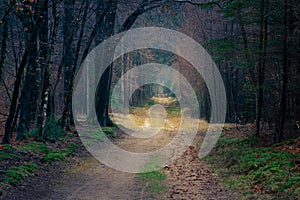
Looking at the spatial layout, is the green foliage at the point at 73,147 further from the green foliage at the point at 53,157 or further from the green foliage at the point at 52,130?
the green foliage at the point at 53,157

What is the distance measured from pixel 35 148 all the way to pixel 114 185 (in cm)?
469

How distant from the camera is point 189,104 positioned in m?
53.1

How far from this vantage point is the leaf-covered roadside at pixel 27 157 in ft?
31.3

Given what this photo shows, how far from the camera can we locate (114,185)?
1040cm

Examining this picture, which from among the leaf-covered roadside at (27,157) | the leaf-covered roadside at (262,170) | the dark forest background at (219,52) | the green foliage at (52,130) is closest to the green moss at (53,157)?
the leaf-covered roadside at (27,157)

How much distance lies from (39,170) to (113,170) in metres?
2.59

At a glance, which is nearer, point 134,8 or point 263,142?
point 263,142

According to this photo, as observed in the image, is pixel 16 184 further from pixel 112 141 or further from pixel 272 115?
pixel 112 141

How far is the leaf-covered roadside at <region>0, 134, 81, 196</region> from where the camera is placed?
31.3 feet

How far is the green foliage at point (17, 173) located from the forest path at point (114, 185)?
0.34m

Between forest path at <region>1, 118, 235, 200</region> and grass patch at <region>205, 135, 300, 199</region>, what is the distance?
577 mm

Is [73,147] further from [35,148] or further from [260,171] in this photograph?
[260,171]

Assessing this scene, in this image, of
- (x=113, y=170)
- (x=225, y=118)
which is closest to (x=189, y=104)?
(x=225, y=118)

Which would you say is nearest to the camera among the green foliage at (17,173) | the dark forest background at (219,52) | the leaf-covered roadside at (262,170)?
the leaf-covered roadside at (262,170)
